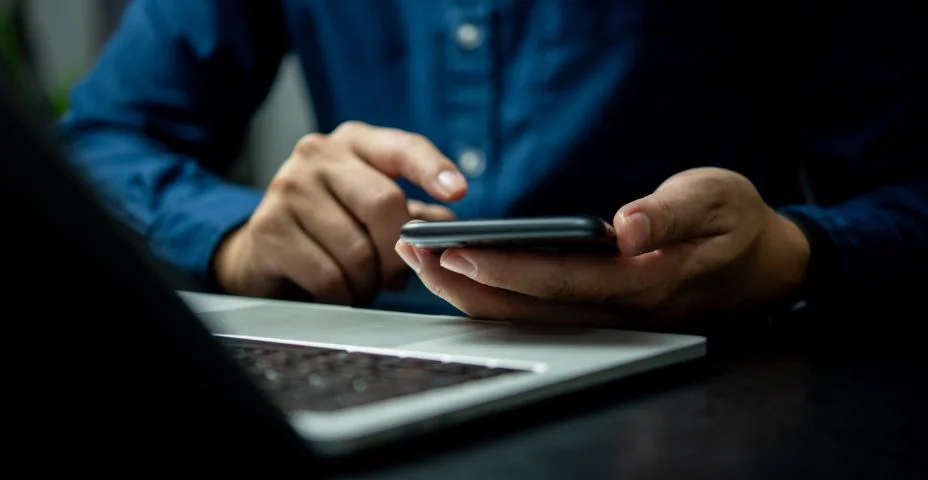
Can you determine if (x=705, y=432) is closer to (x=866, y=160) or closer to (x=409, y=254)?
(x=409, y=254)

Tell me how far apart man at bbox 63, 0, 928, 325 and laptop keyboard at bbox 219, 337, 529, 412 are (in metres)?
0.11

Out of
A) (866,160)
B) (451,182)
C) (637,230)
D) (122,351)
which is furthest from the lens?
(866,160)

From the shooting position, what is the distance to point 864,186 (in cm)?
80

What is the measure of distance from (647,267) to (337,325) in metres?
0.17

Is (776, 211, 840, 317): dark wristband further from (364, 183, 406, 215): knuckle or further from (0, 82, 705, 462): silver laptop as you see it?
(0, 82, 705, 462): silver laptop

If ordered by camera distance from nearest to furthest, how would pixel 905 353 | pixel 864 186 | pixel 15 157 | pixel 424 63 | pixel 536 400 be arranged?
1. pixel 15 157
2. pixel 536 400
3. pixel 905 353
4. pixel 864 186
5. pixel 424 63

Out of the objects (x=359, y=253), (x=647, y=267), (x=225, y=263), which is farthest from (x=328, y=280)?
(x=647, y=267)

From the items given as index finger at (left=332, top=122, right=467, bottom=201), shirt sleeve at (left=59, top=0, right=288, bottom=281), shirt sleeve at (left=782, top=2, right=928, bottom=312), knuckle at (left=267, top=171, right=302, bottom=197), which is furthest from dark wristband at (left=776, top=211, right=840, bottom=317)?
shirt sleeve at (left=59, top=0, right=288, bottom=281)

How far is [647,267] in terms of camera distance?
0.50 meters

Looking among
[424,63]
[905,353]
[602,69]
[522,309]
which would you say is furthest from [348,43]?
[905,353]

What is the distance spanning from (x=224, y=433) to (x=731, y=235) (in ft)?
1.27

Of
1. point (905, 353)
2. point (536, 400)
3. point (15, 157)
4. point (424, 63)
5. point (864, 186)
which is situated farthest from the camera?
point (424, 63)

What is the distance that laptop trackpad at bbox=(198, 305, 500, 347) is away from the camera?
46cm

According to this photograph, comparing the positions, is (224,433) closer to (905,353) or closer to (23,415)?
(23,415)
